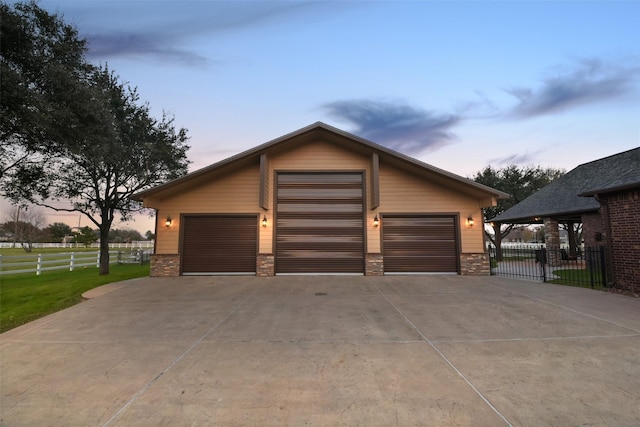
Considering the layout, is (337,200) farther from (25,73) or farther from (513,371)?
(25,73)

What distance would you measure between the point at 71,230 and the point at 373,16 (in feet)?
253

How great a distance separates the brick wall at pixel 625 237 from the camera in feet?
24.8

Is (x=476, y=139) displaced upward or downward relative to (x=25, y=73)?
upward

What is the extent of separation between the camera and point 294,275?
11.1m

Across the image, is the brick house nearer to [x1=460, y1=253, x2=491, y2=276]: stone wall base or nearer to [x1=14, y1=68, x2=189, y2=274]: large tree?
[x1=460, y1=253, x2=491, y2=276]: stone wall base

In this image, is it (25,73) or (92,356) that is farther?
(25,73)

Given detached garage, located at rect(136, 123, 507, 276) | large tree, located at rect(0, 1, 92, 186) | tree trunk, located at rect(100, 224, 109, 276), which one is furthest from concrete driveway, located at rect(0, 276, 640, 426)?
tree trunk, located at rect(100, 224, 109, 276)

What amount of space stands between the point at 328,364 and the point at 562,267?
59.3 ft

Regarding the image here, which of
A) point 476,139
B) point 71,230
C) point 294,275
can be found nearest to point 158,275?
point 294,275

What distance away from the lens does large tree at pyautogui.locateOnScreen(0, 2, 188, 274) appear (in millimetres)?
7812

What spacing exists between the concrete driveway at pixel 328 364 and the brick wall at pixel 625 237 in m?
1.68

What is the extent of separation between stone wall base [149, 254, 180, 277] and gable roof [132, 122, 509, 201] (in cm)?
264

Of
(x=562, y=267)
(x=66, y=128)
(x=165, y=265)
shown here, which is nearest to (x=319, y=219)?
(x=165, y=265)

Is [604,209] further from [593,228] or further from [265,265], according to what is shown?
[265,265]
